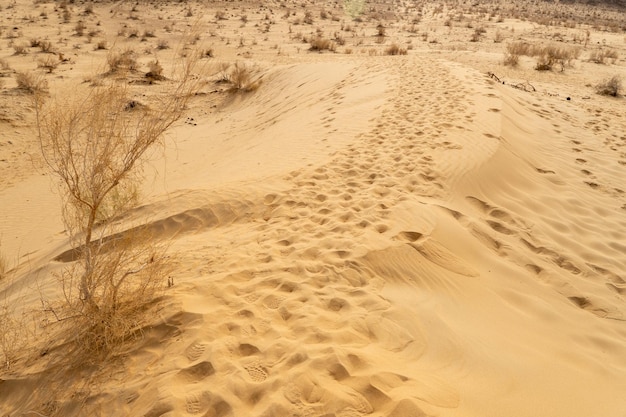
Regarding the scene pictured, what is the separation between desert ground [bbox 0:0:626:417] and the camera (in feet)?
8.57

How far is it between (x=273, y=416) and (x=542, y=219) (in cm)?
428

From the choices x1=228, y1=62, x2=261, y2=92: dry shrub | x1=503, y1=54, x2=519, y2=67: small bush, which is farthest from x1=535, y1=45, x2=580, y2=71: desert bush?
x1=228, y1=62, x2=261, y2=92: dry shrub

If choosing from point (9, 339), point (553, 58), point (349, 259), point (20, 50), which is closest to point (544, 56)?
point (553, 58)

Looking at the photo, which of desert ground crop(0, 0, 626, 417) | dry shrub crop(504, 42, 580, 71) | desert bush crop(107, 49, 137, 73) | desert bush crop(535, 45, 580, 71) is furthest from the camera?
dry shrub crop(504, 42, 580, 71)

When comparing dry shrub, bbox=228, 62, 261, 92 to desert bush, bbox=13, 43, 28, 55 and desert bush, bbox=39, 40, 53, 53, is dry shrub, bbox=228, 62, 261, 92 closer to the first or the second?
desert bush, bbox=39, 40, 53, 53

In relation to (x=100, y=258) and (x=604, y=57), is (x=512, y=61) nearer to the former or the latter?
(x=604, y=57)

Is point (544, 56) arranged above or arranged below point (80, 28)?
below

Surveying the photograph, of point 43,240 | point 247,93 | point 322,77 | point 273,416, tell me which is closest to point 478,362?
point 273,416

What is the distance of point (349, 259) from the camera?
387 cm

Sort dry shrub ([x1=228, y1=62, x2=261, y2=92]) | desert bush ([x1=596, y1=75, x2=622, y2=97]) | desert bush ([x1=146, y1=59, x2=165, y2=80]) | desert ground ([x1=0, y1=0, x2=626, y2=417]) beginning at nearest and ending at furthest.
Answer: desert ground ([x1=0, y1=0, x2=626, y2=417]) < desert bush ([x1=596, y1=75, x2=622, y2=97]) < dry shrub ([x1=228, y1=62, x2=261, y2=92]) < desert bush ([x1=146, y1=59, x2=165, y2=80])

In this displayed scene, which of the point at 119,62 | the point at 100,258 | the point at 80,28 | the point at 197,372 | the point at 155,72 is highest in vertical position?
the point at 80,28

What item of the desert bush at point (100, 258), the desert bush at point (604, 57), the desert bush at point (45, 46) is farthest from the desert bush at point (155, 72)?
the desert bush at point (604, 57)

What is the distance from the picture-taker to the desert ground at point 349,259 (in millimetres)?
2611

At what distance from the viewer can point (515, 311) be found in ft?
11.6
